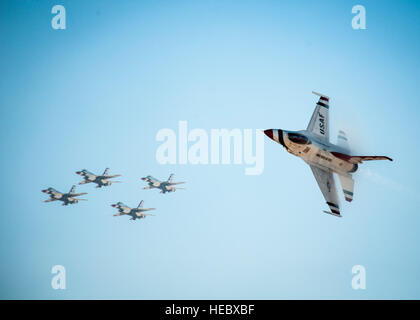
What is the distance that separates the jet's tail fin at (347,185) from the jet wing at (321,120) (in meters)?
3.43

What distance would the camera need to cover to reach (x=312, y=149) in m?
48.1

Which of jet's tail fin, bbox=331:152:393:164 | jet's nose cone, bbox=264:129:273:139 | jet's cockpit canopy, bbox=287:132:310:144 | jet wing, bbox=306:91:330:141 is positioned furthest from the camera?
jet wing, bbox=306:91:330:141

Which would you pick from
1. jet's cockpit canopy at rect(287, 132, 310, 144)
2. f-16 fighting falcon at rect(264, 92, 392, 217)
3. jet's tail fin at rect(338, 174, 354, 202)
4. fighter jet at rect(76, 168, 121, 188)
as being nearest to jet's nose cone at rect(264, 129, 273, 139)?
f-16 fighting falcon at rect(264, 92, 392, 217)

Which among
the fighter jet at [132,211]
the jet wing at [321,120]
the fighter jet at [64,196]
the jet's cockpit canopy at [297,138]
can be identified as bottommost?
the fighter jet at [132,211]

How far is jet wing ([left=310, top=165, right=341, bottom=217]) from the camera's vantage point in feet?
166

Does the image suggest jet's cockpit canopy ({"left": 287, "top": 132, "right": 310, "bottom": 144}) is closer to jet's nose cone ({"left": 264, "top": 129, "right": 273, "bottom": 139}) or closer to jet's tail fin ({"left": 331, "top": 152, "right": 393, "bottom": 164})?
jet's nose cone ({"left": 264, "top": 129, "right": 273, "bottom": 139})

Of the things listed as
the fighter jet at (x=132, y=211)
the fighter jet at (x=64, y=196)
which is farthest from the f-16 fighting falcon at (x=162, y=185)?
the fighter jet at (x=64, y=196)

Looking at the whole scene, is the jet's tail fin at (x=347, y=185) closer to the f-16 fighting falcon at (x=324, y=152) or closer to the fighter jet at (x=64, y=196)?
the f-16 fighting falcon at (x=324, y=152)

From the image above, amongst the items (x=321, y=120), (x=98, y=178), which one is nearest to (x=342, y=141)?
(x=321, y=120)

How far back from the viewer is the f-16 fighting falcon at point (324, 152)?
47.7 m

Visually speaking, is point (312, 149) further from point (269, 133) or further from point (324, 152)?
point (269, 133)

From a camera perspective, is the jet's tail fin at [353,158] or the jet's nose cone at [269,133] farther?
the jet's nose cone at [269,133]
